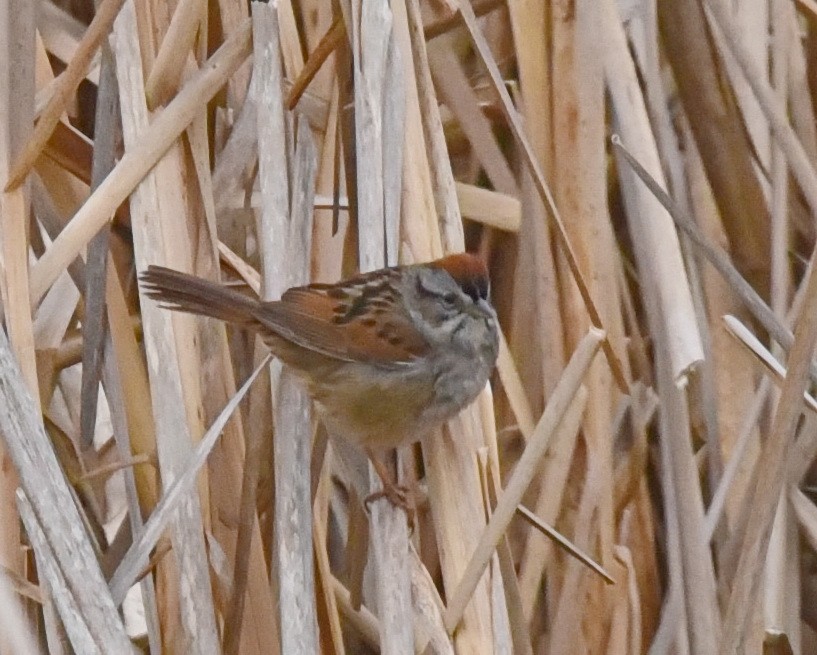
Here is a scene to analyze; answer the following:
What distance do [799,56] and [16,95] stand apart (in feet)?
4.42

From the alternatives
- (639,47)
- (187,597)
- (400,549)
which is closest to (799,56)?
(639,47)

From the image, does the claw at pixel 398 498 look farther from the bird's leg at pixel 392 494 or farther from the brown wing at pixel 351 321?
the brown wing at pixel 351 321

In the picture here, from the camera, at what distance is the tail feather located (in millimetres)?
1604

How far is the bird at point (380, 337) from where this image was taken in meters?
1.71

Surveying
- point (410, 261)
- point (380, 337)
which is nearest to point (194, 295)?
point (410, 261)

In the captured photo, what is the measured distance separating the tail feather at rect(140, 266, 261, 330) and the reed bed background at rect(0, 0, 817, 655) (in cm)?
3

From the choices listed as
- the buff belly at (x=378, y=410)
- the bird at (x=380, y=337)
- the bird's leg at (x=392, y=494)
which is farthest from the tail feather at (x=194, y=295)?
the bird's leg at (x=392, y=494)

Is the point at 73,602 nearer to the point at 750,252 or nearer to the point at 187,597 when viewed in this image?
the point at 187,597

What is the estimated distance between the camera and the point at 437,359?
6.32 feet

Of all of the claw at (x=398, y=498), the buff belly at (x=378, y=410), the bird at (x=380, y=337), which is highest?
the bird at (x=380, y=337)

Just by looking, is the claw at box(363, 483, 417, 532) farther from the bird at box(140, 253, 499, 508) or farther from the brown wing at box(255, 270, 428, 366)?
the brown wing at box(255, 270, 428, 366)

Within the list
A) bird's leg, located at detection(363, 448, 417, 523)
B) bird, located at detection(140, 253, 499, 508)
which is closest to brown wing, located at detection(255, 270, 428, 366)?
bird, located at detection(140, 253, 499, 508)

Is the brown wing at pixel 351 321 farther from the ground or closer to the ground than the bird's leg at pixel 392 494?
farther from the ground

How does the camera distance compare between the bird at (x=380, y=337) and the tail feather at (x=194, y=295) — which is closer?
the tail feather at (x=194, y=295)
